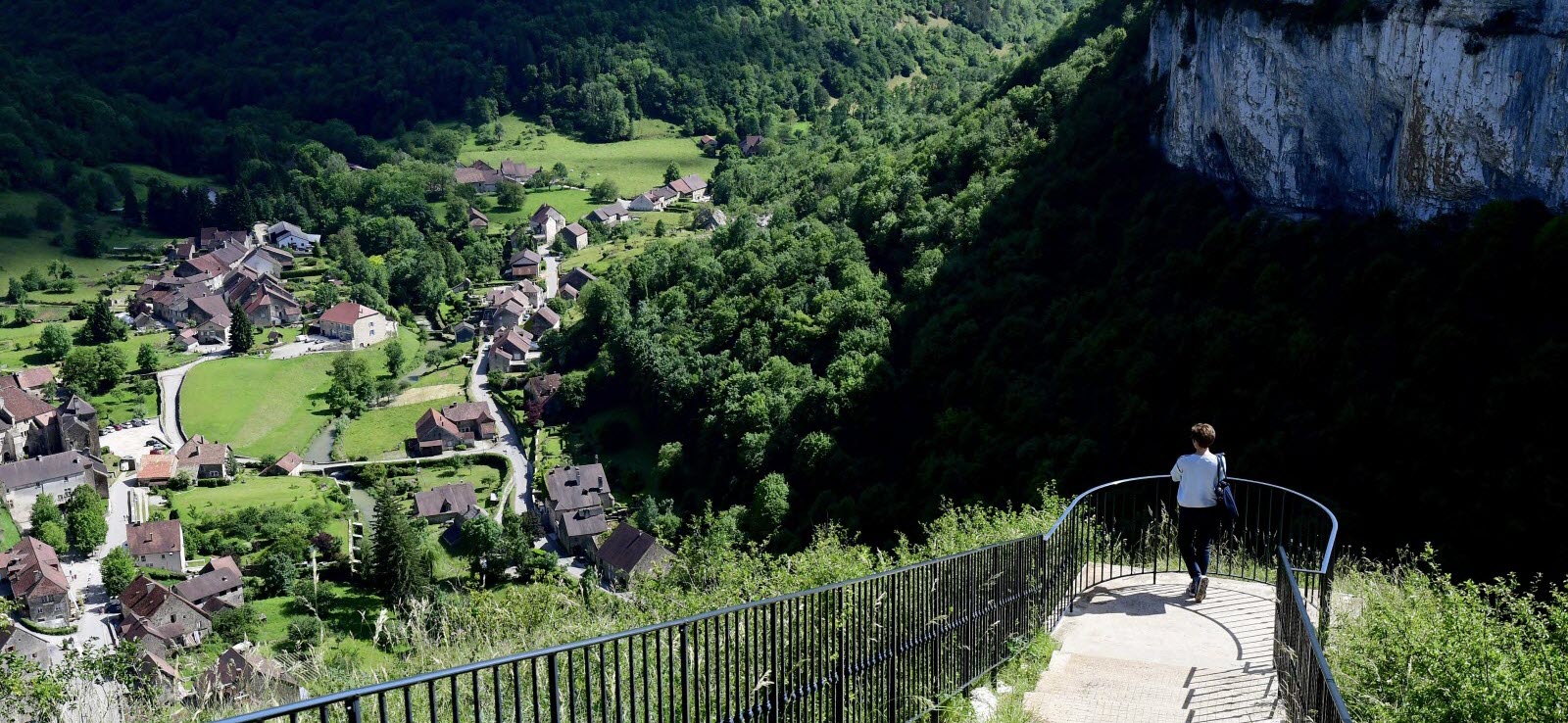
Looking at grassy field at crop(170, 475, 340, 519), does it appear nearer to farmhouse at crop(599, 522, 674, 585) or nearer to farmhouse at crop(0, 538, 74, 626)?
farmhouse at crop(0, 538, 74, 626)

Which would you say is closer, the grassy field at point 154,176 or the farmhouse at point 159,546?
the farmhouse at point 159,546

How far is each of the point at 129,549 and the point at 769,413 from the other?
22.1m

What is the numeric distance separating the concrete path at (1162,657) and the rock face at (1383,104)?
62.2ft

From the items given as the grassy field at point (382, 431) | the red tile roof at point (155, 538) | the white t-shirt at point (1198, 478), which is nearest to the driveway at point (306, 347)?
the grassy field at point (382, 431)

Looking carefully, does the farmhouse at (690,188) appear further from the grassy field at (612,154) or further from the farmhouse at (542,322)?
the farmhouse at (542,322)

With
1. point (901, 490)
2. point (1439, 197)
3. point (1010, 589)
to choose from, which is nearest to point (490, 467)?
point (901, 490)

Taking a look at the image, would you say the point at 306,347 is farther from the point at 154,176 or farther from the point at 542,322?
the point at 154,176

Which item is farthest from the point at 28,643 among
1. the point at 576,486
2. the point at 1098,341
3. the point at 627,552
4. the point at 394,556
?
the point at 1098,341

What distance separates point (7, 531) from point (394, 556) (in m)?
19.5

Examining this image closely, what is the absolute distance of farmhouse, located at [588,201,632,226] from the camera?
307 feet

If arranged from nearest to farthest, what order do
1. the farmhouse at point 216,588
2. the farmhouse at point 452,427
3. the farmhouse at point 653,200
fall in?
the farmhouse at point 216,588 < the farmhouse at point 452,427 < the farmhouse at point 653,200

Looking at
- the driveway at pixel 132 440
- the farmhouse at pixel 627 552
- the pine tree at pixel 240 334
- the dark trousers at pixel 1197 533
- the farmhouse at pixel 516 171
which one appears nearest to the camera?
the dark trousers at pixel 1197 533

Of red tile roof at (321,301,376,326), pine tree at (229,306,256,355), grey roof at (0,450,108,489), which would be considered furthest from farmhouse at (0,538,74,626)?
red tile roof at (321,301,376,326)

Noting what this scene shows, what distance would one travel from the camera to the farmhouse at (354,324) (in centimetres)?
7081
